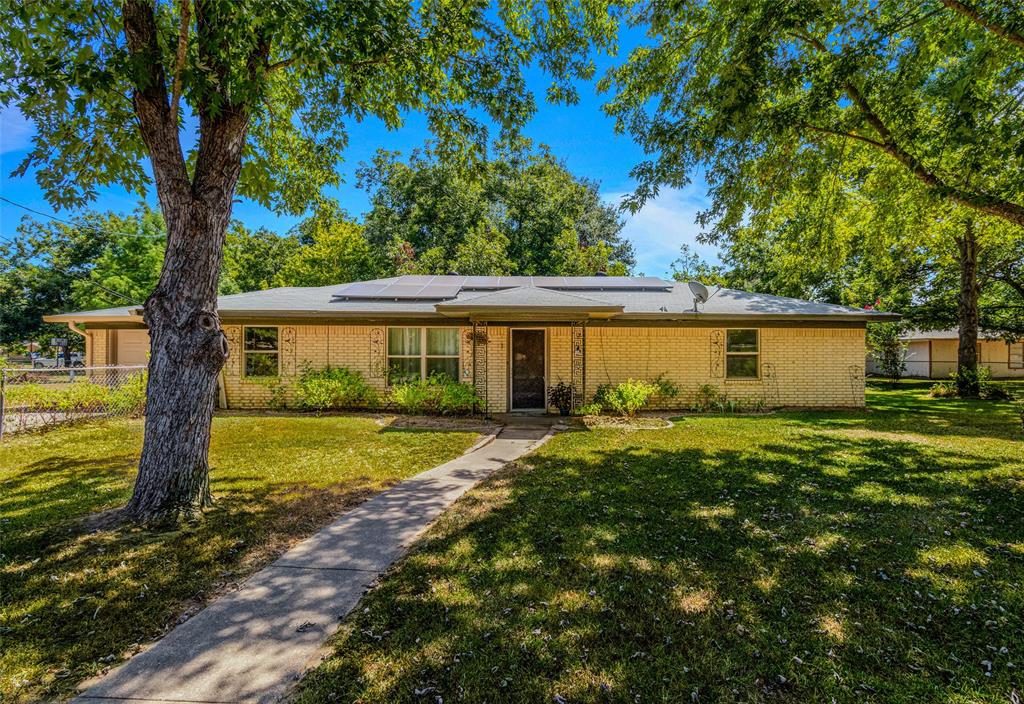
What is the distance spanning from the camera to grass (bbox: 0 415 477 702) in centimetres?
267

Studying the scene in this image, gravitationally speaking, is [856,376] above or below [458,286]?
below

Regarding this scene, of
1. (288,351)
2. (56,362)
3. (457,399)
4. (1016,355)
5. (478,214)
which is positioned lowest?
(457,399)

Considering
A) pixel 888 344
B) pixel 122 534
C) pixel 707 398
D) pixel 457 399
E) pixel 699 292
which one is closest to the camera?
pixel 122 534

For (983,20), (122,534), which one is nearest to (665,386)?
(983,20)

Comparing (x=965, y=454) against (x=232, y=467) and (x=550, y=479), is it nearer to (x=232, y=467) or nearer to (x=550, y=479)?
(x=550, y=479)

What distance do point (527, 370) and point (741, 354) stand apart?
577 centimetres

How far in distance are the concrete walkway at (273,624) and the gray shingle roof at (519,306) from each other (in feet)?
19.9

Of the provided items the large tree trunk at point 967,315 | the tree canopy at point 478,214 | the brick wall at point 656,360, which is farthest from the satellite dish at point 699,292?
the tree canopy at point 478,214

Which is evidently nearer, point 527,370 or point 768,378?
point 527,370

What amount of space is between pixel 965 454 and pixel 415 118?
10859 mm

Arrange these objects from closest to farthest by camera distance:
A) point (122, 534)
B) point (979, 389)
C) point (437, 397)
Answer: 1. point (122, 534)
2. point (437, 397)
3. point (979, 389)

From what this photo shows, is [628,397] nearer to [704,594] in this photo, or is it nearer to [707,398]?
[707,398]

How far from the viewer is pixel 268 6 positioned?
158 inches

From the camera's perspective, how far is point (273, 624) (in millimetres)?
2842
